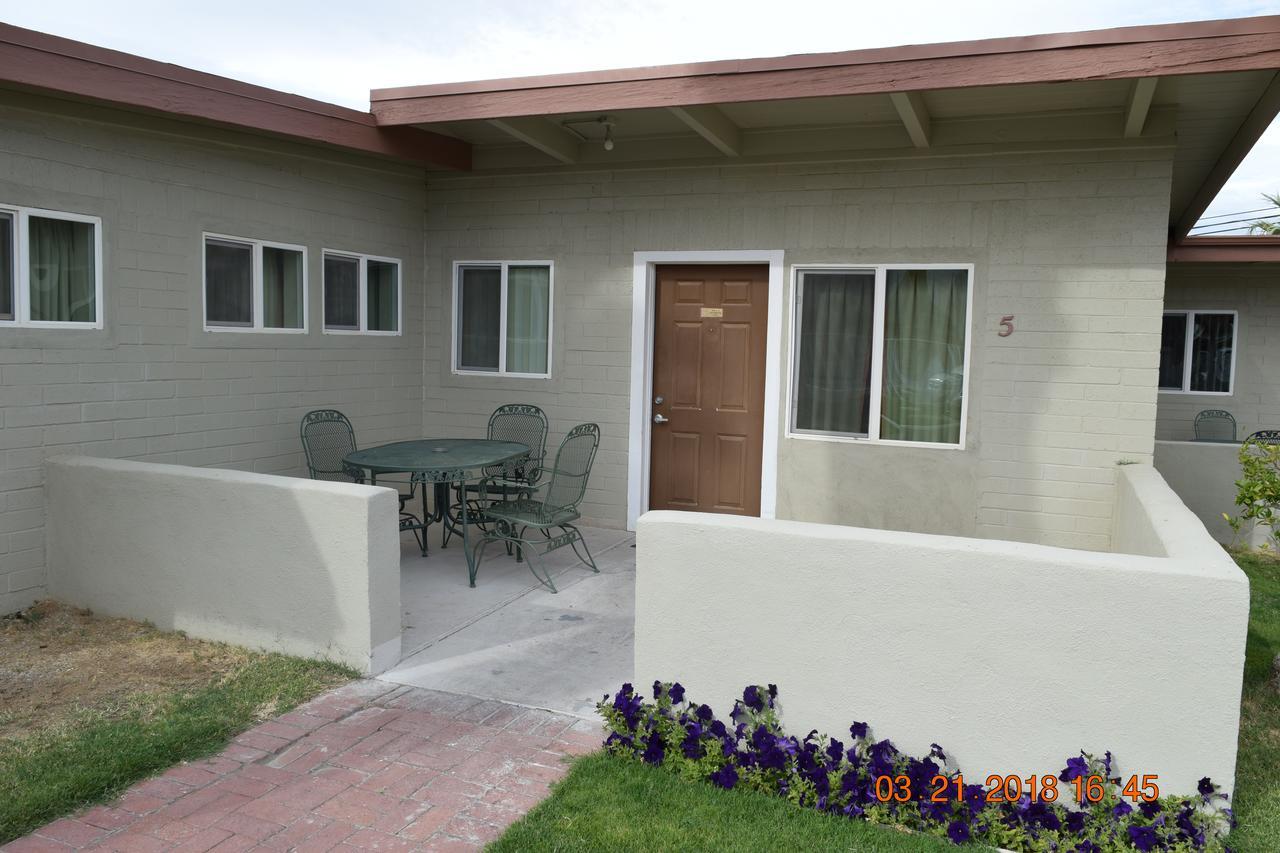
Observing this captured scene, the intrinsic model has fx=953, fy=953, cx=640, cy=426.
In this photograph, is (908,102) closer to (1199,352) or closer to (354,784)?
(354,784)

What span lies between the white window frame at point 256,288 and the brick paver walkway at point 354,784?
3077 millimetres

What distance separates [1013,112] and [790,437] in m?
2.59

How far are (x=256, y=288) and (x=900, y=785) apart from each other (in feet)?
16.9

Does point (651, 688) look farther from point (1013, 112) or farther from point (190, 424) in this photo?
point (1013, 112)

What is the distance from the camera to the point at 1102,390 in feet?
20.0

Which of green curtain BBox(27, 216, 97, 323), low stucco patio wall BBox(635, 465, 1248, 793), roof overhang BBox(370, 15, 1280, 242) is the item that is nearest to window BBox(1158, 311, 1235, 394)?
roof overhang BBox(370, 15, 1280, 242)

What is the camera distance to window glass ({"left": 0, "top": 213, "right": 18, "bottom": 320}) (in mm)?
4895

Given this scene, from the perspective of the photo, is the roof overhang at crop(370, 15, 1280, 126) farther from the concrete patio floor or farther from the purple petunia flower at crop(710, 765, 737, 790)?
the purple petunia flower at crop(710, 765, 737, 790)

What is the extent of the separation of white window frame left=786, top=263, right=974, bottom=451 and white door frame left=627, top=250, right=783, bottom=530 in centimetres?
11


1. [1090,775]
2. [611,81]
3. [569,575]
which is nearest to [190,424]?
[569,575]

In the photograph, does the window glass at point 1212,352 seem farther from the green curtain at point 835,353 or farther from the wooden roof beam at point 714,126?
the wooden roof beam at point 714,126

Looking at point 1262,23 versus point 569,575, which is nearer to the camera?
point 1262,23

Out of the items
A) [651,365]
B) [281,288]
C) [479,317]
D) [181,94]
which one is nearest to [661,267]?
[651,365]

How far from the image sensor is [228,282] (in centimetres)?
620
